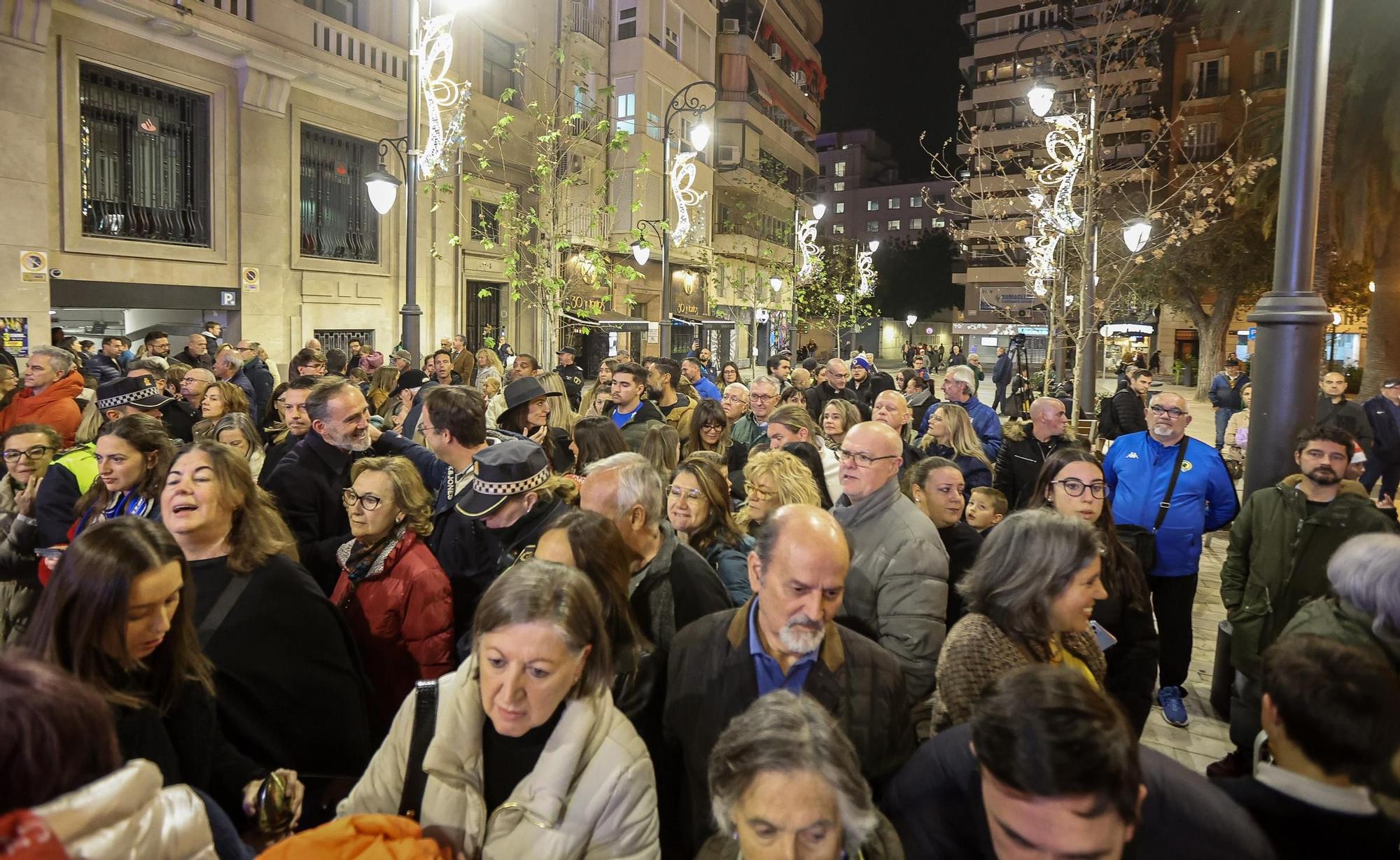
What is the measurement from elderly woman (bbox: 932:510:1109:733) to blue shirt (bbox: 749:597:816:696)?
1.57 feet

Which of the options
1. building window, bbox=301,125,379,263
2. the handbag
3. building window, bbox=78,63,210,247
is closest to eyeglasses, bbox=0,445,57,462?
the handbag

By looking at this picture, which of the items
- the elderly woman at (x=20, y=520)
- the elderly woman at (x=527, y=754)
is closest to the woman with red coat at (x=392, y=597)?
the elderly woman at (x=527, y=754)

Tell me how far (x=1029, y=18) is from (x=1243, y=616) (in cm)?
7832

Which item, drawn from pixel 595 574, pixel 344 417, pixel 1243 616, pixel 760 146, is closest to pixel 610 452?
pixel 344 417

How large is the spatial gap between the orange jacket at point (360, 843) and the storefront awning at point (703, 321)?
3211 cm

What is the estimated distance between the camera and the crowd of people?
191 centimetres

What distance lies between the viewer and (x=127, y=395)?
5965 millimetres

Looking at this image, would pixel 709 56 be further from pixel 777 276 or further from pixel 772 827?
pixel 772 827

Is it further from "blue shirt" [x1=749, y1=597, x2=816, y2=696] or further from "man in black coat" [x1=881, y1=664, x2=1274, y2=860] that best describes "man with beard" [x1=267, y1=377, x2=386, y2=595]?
"man in black coat" [x1=881, y1=664, x2=1274, y2=860]

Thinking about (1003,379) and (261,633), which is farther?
(1003,379)

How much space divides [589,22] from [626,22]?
1884mm

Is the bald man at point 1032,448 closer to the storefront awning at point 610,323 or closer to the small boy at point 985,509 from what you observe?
the small boy at point 985,509

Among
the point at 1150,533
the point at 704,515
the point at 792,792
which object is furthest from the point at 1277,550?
the point at 792,792

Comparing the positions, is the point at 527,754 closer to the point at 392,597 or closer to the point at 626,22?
the point at 392,597
